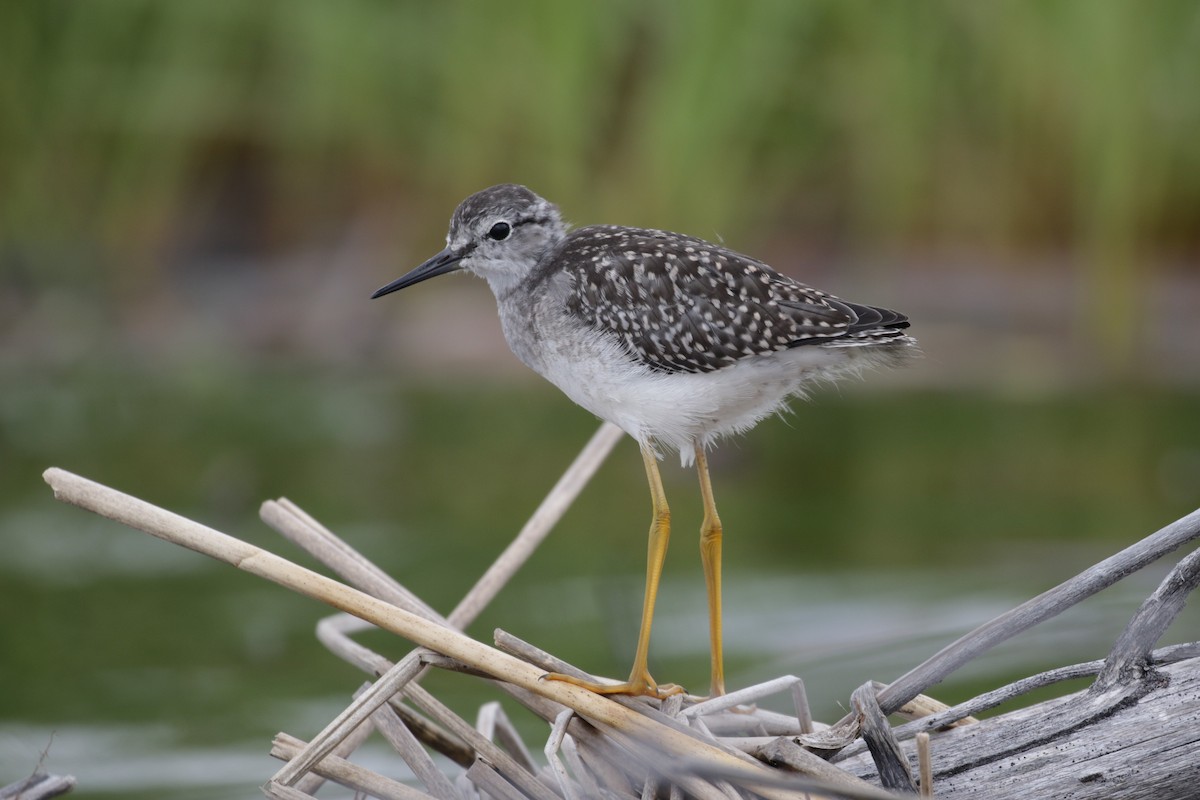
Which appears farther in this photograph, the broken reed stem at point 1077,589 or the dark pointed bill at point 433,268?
the dark pointed bill at point 433,268

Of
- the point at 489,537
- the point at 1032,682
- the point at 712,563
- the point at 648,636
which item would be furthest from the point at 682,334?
the point at 489,537

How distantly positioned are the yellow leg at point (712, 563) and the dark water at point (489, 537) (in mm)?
367

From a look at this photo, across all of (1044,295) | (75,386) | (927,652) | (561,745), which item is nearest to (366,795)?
(561,745)

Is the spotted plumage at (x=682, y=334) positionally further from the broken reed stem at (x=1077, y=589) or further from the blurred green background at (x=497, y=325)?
the blurred green background at (x=497, y=325)

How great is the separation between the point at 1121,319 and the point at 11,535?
273 inches

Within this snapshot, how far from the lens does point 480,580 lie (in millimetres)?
5406

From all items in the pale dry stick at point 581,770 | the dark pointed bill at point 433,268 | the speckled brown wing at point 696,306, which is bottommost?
the pale dry stick at point 581,770

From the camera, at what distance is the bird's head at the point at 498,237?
604 cm

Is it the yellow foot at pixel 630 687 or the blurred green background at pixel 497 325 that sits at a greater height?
the blurred green background at pixel 497 325

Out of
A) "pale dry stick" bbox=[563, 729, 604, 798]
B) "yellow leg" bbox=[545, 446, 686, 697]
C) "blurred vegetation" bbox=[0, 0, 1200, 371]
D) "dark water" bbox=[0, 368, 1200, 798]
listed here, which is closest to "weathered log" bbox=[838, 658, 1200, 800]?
"pale dry stick" bbox=[563, 729, 604, 798]

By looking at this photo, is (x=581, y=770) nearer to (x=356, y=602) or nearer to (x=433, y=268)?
(x=356, y=602)

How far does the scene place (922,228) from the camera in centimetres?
1152

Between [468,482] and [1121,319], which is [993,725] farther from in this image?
[1121,319]

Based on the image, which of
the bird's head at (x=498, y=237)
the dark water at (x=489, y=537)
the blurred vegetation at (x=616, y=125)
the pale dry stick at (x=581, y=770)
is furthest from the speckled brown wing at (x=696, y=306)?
the blurred vegetation at (x=616, y=125)
